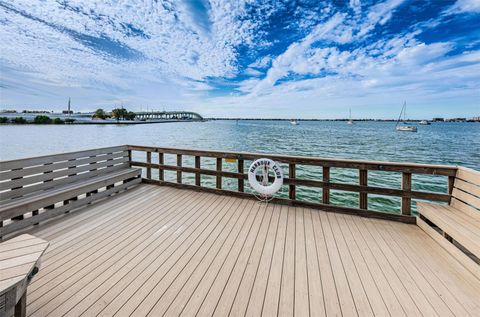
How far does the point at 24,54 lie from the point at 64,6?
389 cm

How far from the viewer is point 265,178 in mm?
3473

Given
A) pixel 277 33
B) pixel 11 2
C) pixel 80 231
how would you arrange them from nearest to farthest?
1. pixel 80 231
2. pixel 11 2
3. pixel 277 33

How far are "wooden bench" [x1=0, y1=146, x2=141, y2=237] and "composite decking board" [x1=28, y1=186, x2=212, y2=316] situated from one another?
127 centimetres

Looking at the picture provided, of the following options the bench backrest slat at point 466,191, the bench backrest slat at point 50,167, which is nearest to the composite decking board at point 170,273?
the bench backrest slat at point 50,167

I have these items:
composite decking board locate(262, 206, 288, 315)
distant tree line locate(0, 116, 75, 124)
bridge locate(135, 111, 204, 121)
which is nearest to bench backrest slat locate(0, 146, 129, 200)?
composite decking board locate(262, 206, 288, 315)

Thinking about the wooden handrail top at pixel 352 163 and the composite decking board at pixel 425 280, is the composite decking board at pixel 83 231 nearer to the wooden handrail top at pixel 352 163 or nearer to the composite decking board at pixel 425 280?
the wooden handrail top at pixel 352 163

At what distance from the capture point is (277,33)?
952 cm

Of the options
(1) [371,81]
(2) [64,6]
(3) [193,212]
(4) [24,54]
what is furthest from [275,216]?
(1) [371,81]

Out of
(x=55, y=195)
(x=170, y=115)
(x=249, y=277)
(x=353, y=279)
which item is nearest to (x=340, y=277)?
(x=353, y=279)

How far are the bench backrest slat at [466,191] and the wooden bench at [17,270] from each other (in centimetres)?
355

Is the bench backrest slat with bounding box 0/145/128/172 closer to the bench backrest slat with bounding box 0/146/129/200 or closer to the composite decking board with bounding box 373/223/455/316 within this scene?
the bench backrest slat with bounding box 0/146/129/200

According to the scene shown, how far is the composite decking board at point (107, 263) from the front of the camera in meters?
1.50

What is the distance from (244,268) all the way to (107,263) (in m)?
1.26

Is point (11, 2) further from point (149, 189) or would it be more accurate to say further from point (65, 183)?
point (149, 189)
